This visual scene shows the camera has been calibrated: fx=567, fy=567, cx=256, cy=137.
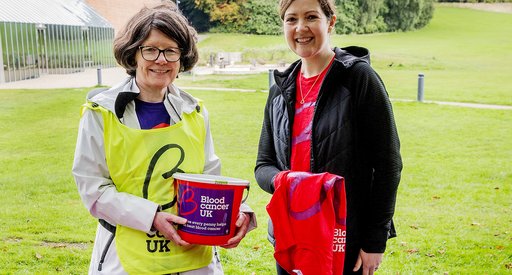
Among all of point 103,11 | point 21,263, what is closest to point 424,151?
point 21,263

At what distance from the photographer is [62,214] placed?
5590mm

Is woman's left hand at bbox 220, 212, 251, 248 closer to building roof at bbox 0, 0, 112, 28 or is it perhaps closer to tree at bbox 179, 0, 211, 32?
building roof at bbox 0, 0, 112, 28

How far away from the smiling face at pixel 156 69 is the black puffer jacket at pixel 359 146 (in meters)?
0.49

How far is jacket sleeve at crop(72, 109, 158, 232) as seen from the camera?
175cm

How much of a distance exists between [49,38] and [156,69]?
1790cm

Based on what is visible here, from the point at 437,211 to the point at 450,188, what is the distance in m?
1.04

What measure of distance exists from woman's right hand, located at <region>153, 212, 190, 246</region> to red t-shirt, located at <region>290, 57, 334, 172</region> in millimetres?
530

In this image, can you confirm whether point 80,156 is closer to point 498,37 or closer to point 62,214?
point 62,214

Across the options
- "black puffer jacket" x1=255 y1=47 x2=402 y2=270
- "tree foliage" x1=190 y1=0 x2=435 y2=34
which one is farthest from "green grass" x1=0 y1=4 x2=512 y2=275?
"tree foliage" x1=190 y1=0 x2=435 y2=34

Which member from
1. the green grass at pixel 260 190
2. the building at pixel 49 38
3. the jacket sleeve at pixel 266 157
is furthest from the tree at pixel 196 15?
the jacket sleeve at pixel 266 157

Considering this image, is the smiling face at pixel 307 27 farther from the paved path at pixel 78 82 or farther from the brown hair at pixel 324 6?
the paved path at pixel 78 82

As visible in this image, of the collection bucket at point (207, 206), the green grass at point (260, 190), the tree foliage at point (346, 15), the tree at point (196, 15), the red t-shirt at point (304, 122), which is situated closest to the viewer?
the collection bucket at point (207, 206)

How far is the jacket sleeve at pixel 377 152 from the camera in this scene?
1.94m

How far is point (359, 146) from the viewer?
199cm
